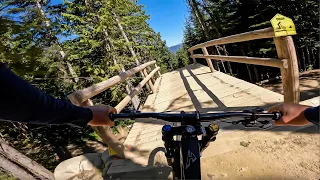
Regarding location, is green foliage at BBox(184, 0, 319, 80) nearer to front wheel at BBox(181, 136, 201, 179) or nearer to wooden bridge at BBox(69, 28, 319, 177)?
wooden bridge at BBox(69, 28, 319, 177)

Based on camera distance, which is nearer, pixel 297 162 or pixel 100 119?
pixel 100 119

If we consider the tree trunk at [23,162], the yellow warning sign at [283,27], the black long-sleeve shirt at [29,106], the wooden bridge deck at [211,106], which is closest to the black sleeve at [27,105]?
the black long-sleeve shirt at [29,106]

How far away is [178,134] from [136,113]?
0.35 m

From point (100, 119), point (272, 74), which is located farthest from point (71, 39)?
point (272, 74)

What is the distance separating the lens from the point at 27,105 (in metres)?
0.97

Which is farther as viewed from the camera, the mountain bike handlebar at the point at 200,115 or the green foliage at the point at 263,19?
the green foliage at the point at 263,19

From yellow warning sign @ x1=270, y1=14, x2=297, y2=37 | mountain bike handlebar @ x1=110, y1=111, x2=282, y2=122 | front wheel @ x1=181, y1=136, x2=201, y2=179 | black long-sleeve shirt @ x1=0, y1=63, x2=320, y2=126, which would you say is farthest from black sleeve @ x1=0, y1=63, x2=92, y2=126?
yellow warning sign @ x1=270, y1=14, x2=297, y2=37

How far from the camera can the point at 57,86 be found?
44.7 feet

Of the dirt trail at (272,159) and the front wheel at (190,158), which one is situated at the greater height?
the front wheel at (190,158)

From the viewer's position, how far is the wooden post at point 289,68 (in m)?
2.54

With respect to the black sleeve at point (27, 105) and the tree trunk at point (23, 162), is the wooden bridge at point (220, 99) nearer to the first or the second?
the black sleeve at point (27, 105)

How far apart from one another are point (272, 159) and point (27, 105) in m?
2.06

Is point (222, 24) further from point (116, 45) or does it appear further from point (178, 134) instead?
point (178, 134)

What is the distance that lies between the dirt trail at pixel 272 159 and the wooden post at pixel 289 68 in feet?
1.73
